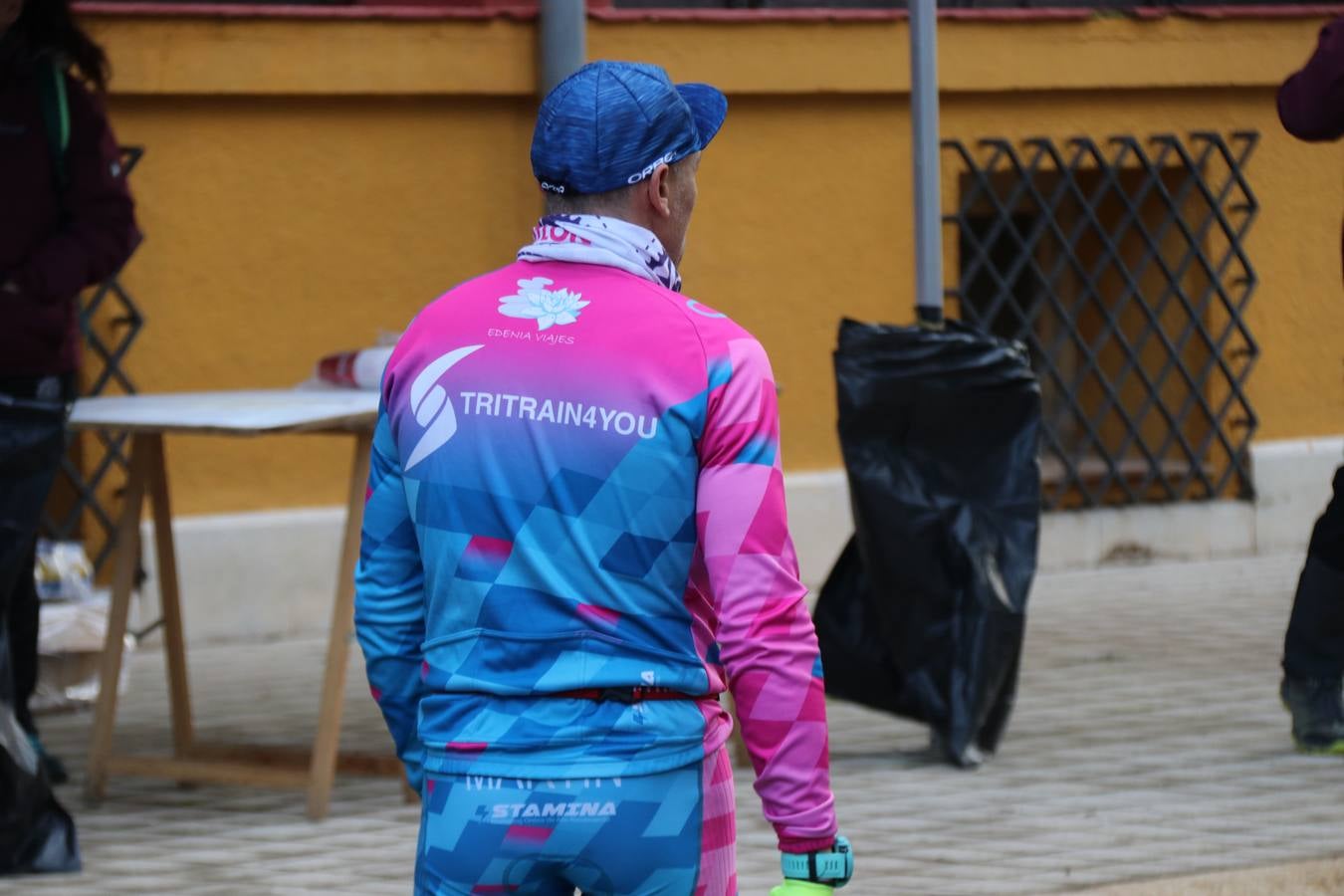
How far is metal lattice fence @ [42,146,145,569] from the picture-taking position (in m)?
7.14

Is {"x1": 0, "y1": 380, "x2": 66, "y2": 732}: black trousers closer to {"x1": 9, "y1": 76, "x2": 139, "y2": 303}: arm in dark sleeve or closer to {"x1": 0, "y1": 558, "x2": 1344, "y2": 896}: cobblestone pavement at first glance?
{"x1": 9, "y1": 76, "x2": 139, "y2": 303}: arm in dark sleeve

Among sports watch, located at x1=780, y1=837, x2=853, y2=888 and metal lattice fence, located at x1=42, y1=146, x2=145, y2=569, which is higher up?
sports watch, located at x1=780, y1=837, x2=853, y2=888

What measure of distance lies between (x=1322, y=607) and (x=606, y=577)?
3.38m

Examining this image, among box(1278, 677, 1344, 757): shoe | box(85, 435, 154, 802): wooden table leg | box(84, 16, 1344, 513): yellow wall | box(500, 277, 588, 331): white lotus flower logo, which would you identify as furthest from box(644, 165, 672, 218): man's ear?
box(84, 16, 1344, 513): yellow wall

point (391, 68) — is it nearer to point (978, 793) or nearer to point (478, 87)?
point (478, 87)

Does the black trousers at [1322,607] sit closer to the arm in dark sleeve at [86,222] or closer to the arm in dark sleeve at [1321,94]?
the arm in dark sleeve at [1321,94]

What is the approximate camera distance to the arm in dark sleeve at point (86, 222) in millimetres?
4648

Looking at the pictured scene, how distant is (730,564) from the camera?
2.05 m

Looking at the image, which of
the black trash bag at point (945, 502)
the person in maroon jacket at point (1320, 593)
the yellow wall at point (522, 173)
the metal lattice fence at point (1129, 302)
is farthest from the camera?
the metal lattice fence at point (1129, 302)

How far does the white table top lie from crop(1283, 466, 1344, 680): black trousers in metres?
2.23

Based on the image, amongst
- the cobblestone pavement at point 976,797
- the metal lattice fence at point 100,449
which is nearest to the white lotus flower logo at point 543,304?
the cobblestone pavement at point 976,797

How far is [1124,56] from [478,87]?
2745 mm

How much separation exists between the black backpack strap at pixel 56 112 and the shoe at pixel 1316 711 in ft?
10.3

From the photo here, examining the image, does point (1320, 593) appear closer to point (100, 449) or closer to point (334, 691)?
point (334, 691)
